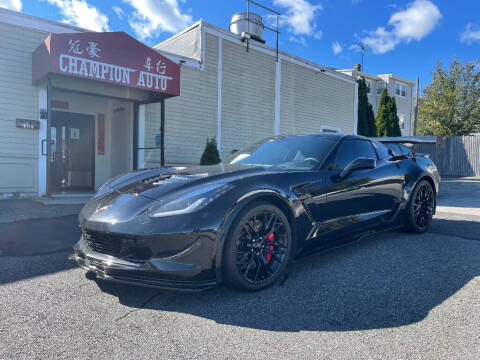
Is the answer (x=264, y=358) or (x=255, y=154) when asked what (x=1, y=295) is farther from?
(x=255, y=154)

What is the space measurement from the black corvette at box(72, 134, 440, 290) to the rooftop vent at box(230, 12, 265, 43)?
10790 millimetres

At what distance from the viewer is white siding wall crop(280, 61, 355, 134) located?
14.5 metres

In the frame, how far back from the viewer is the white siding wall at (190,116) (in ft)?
35.0

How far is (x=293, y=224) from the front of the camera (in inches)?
124

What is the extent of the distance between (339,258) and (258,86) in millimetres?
10528

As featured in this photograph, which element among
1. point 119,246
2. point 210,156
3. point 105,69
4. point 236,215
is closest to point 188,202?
point 236,215

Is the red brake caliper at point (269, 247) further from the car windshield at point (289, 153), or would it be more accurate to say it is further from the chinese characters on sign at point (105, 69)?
the chinese characters on sign at point (105, 69)

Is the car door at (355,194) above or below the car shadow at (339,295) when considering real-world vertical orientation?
above

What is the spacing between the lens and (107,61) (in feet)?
25.3

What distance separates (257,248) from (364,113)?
1845cm

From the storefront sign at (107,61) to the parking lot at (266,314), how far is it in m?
4.71

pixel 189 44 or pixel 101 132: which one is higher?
pixel 189 44

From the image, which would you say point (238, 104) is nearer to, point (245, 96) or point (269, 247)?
point (245, 96)

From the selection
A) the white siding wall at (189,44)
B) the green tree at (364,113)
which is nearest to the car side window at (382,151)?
the white siding wall at (189,44)
